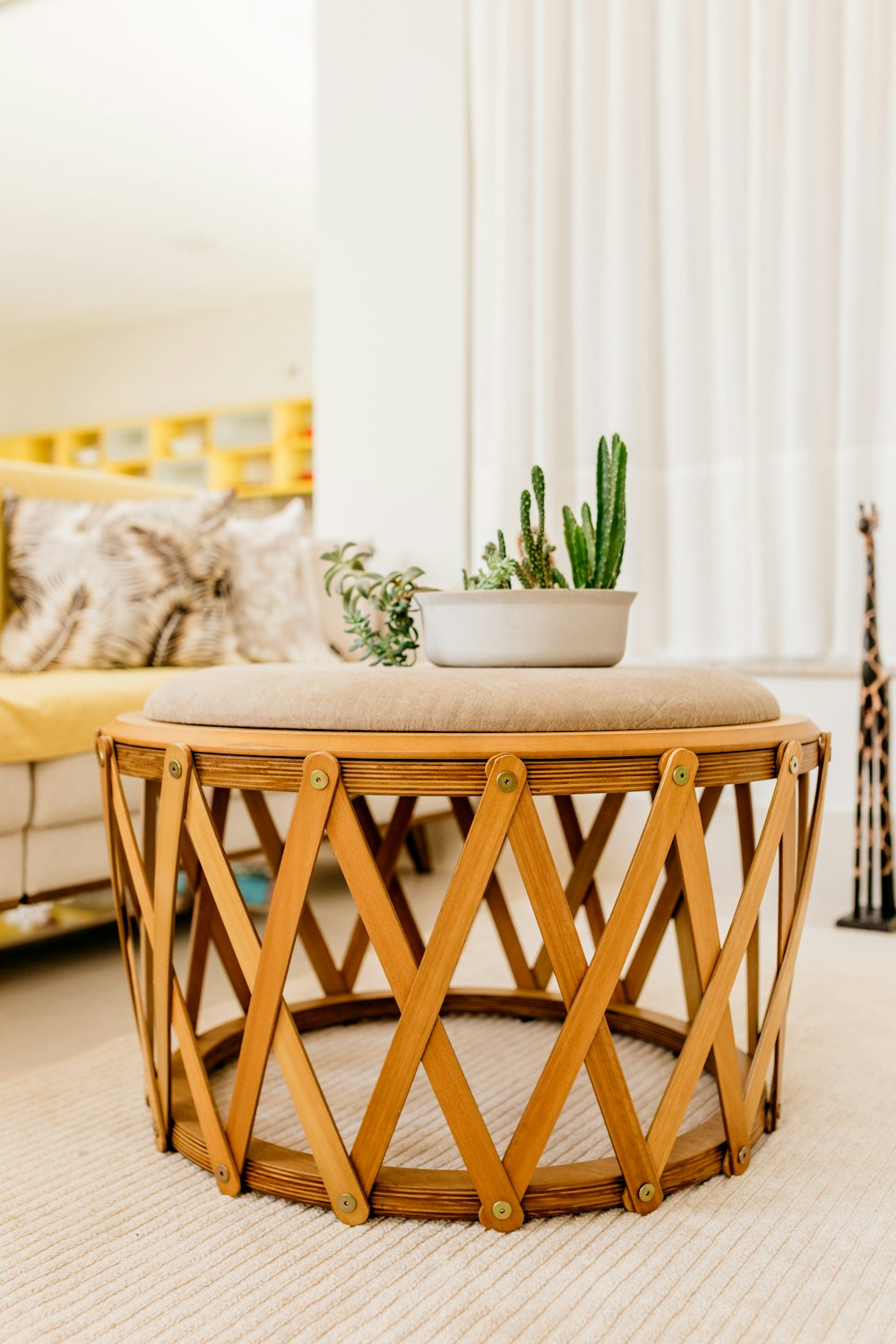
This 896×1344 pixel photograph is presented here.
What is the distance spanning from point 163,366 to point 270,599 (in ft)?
17.5

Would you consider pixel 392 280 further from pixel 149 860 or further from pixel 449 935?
pixel 449 935

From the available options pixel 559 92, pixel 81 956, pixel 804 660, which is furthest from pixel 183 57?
pixel 81 956

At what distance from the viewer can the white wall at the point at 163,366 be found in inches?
268

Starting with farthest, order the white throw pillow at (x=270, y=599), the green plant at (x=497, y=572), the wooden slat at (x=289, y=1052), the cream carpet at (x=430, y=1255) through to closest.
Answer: the white throw pillow at (x=270, y=599) < the green plant at (x=497, y=572) < the wooden slat at (x=289, y=1052) < the cream carpet at (x=430, y=1255)

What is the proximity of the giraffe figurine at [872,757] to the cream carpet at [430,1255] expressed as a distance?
3.23ft

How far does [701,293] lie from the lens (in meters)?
Answer: 2.55

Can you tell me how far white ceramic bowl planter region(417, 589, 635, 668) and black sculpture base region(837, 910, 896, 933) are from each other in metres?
1.22

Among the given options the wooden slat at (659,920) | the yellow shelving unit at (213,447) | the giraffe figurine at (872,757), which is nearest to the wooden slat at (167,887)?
the wooden slat at (659,920)

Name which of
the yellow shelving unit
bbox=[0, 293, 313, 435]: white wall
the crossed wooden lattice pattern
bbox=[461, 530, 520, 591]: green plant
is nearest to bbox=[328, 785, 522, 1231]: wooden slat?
the crossed wooden lattice pattern

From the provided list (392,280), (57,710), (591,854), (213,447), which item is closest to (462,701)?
(591,854)

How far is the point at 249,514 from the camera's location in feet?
22.4

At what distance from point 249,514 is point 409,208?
158 inches

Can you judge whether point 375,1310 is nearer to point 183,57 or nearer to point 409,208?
point 409,208

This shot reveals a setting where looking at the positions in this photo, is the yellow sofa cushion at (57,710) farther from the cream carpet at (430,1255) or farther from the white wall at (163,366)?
the white wall at (163,366)
